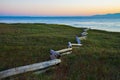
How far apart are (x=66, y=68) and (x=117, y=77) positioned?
2.56 meters

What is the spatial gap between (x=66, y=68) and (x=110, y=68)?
2353 mm

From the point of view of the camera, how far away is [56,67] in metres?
9.59

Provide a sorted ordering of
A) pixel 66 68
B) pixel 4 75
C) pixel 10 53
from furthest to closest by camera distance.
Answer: pixel 10 53
pixel 66 68
pixel 4 75

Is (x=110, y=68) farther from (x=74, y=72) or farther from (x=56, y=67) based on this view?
(x=56, y=67)

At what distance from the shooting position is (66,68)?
9766mm

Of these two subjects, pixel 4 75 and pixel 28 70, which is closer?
pixel 4 75

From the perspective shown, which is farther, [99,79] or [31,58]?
[31,58]

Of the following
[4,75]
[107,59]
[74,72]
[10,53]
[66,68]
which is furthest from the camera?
[10,53]

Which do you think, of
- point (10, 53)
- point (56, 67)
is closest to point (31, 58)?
point (10, 53)

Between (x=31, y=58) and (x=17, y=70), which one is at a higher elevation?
(x=17, y=70)

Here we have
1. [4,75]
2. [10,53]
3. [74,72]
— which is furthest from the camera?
[10,53]

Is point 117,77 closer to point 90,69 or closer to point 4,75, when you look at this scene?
point 90,69

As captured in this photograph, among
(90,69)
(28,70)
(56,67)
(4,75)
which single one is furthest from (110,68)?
(4,75)

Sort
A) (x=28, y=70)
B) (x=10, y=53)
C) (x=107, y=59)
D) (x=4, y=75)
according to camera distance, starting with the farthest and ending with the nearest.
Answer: (x=10, y=53)
(x=107, y=59)
(x=28, y=70)
(x=4, y=75)
